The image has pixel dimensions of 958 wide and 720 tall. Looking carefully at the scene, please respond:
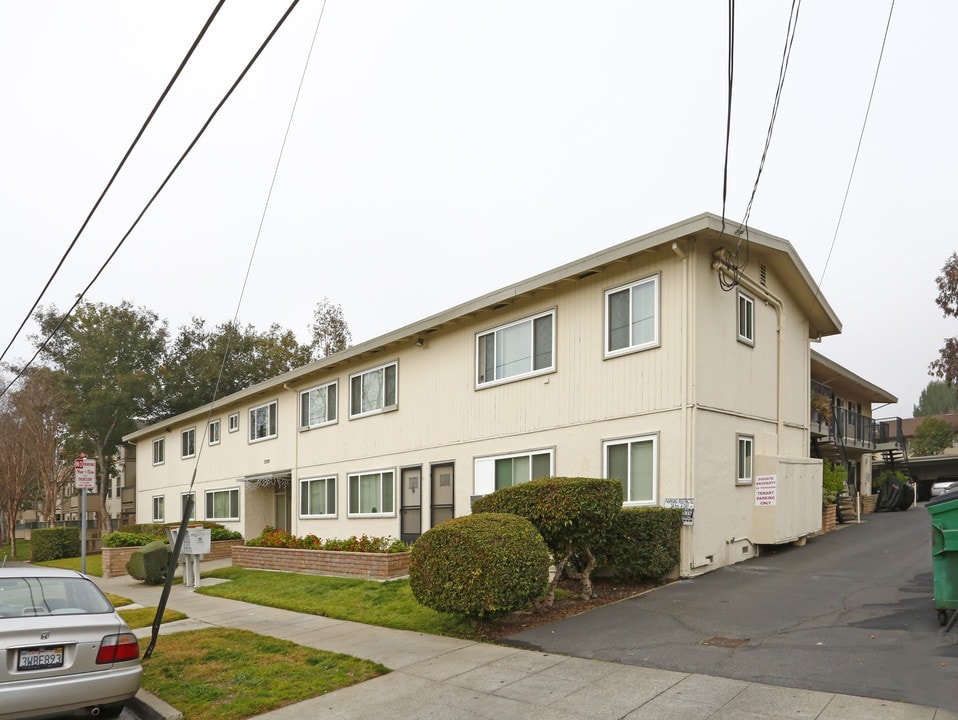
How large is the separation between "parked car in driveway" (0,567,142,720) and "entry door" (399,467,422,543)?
1181 cm

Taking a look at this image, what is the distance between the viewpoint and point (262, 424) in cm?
2766

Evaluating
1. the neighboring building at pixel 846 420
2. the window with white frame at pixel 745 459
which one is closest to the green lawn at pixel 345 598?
the window with white frame at pixel 745 459

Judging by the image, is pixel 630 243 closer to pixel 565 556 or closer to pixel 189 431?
pixel 565 556

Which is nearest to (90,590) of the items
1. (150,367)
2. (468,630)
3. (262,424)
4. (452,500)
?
(468,630)

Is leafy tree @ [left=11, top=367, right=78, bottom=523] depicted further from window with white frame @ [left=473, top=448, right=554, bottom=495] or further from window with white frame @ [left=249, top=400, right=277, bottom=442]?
window with white frame @ [left=473, top=448, right=554, bottom=495]

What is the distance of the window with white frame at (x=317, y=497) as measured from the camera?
2312 centimetres

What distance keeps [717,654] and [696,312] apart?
6245 mm

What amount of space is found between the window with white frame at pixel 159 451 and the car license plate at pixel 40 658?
3162 cm

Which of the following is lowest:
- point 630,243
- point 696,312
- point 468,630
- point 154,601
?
point 154,601

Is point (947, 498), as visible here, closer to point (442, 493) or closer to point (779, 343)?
point (779, 343)

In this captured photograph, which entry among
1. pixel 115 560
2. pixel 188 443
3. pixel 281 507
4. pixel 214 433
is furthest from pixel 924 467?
pixel 115 560

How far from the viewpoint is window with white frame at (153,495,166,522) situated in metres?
35.6

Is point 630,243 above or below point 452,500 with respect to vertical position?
above

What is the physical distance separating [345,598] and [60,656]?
7132 mm
